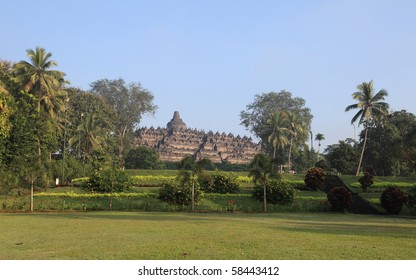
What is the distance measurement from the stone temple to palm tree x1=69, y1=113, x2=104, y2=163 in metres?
32.4

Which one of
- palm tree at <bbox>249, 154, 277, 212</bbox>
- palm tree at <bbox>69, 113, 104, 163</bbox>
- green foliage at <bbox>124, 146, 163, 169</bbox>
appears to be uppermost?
palm tree at <bbox>69, 113, 104, 163</bbox>

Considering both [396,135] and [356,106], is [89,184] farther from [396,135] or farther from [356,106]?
[396,135]

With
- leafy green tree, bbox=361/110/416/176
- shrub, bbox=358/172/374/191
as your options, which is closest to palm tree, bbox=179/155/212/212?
shrub, bbox=358/172/374/191

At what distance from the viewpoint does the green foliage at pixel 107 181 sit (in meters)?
30.2

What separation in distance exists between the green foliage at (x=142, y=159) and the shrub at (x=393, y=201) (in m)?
31.5

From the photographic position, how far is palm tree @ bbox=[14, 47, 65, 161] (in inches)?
1423

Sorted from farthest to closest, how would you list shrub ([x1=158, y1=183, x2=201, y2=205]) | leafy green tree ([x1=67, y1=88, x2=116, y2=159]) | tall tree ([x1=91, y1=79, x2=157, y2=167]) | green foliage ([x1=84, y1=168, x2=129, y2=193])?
tall tree ([x1=91, y1=79, x2=157, y2=167]) < leafy green tree ([x1=67, y1=88, x2=116, y2=159]) < green foliage ([x1=84, y1=168, x2=129, y2=193]) < shrub ([x1=158, y1=183, x2=201, y2=205])

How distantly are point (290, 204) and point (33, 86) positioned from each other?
78.5 feet

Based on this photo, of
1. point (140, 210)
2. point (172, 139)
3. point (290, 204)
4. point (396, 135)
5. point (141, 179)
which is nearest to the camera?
point (140, 210)

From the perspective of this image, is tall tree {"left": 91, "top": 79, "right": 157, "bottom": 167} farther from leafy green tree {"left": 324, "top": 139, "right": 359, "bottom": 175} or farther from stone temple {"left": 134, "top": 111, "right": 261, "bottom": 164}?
leafy green tree {"left": 324, "top": 139, "right": 359, "bottom": 175}

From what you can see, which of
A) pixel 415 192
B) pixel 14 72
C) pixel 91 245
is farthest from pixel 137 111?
pixel 91 245

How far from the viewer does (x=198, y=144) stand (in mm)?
87250

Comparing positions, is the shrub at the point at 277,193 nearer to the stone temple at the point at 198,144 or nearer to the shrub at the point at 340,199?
the shrub at the point at 340,199
